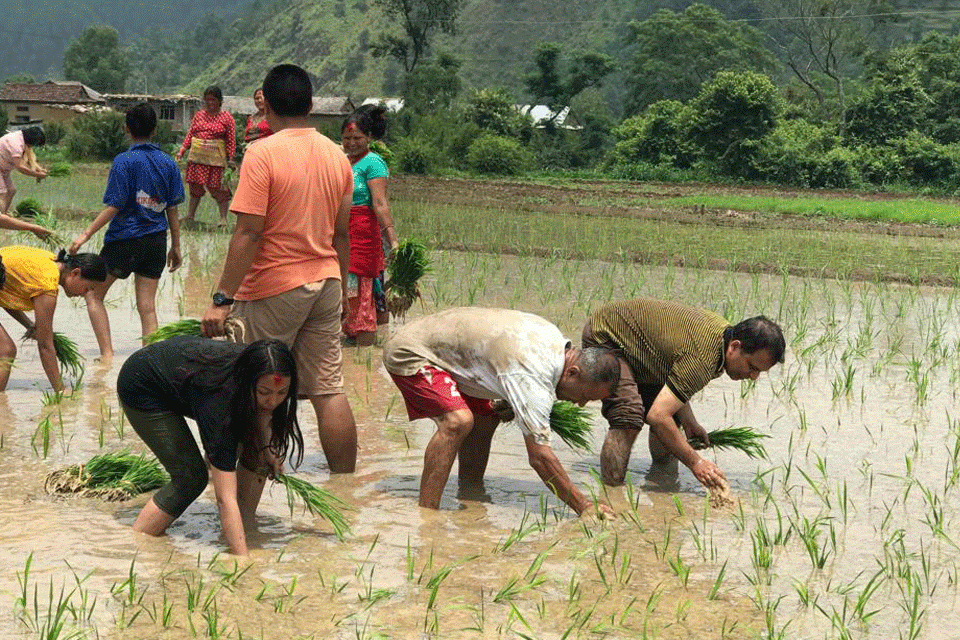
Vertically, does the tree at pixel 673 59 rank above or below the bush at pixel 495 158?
above

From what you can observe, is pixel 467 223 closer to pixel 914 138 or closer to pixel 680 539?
pixel 680 539

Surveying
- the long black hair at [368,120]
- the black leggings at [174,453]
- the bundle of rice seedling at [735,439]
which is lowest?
the bundle of rice seedling at [735,439]

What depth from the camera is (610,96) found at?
68.9 meters

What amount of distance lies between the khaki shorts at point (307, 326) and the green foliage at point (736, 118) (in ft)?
92.2

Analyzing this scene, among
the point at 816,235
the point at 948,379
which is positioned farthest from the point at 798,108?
the point at 948,379

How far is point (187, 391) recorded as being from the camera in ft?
A: 13.7

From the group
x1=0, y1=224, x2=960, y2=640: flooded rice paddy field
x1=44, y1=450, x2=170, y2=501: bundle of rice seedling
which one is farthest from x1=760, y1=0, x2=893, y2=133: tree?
x1=44, y1=450, x2=170, y2=501: bundle of rice seedling

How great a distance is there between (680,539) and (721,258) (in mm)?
8805

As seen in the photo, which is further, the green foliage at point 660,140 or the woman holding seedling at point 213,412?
the green foliage at point 660,140

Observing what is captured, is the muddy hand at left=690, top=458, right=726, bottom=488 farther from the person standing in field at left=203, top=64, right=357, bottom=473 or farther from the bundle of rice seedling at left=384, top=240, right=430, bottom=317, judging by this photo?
the bundle of rice seedling at left=384, top=240, right=430, bottom=317

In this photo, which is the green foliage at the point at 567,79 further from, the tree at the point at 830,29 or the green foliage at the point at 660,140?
the green foliage at the point at 660,140

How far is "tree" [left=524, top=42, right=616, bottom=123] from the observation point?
47.5m

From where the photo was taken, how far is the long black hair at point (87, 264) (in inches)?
244

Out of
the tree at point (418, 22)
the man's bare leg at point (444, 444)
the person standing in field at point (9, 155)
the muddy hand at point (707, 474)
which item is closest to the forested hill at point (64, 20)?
the tree at point (418, 22)
